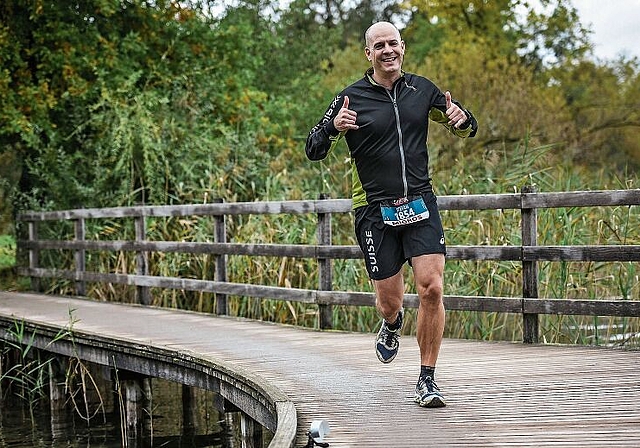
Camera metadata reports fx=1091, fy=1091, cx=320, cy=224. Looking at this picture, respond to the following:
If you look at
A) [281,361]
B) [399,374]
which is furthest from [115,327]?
[399,374]

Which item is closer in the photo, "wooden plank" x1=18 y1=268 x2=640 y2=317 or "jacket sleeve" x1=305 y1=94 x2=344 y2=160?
"jacket sleeve" x1=305 y1=94 x2=344 y2=160

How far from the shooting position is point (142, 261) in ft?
39.0

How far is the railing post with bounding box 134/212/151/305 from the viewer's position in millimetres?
11797

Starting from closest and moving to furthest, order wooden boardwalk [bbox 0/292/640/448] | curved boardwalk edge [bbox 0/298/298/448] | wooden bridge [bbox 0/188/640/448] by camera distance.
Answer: wooden boardwalk [bbox 0/292/640/448], wooden bridge [bbox 0/188/640/448], curved boardwalk edge [bbox 0/298/298/448]

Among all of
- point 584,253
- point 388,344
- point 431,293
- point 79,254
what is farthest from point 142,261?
point 431,293

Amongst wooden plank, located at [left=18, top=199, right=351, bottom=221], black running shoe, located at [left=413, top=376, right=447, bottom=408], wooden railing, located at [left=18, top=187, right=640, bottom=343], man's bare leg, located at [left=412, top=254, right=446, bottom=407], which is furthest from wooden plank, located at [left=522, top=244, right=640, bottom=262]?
black running shoe, located at [left=413, top=376, right=447, bottom=408]

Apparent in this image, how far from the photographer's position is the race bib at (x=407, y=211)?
567 centimetres

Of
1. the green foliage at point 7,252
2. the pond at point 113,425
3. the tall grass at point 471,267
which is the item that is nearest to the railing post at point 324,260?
the tall grass at point 471,267

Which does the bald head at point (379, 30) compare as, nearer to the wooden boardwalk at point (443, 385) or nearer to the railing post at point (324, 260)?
the wooden boardwalk at point (443, 385)

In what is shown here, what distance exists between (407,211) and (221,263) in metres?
5.14

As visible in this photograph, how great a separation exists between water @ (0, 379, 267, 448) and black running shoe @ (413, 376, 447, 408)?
2570mm

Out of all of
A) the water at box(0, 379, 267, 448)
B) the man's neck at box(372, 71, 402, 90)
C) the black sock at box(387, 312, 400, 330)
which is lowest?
the water at box(0, 379, 267, 448)

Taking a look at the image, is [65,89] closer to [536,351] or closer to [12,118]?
[12,118]

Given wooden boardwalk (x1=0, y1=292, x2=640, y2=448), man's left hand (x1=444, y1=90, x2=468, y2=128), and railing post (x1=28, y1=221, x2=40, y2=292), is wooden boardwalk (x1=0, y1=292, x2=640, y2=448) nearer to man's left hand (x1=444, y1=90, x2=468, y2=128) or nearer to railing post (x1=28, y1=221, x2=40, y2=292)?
man's left hand (x1=444, y1=90, x2=468, y2=128)
